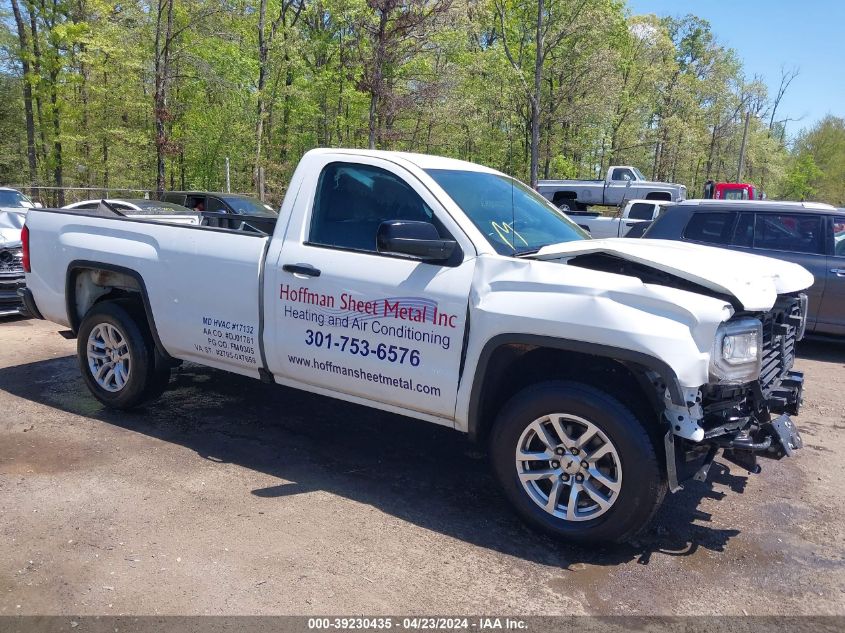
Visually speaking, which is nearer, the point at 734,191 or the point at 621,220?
the point at 621,220

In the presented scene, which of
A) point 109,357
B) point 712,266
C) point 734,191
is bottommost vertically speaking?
point 109,357

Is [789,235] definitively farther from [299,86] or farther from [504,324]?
[299,86]

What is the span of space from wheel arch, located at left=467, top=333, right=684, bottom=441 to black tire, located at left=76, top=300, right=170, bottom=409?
2783mm

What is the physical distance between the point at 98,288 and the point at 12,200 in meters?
8.75

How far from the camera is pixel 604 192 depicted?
2380 cm

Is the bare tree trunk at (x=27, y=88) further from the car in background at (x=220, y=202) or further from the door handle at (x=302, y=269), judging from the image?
the door handle at (x=302, y=269)

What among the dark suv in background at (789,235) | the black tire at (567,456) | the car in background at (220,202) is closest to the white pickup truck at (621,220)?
the dark suv in background at (789,235)

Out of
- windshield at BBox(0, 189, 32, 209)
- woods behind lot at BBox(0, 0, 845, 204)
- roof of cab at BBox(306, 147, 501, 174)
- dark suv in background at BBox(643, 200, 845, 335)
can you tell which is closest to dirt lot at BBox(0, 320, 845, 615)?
roof of cab at BBox(306, 147, 501, 174)

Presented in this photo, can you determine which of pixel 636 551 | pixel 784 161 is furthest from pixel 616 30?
pixel 784 161

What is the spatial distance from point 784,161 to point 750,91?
43.9 ft

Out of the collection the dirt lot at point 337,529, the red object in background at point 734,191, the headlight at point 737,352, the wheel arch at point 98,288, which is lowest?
the dirt lot at point 337,529

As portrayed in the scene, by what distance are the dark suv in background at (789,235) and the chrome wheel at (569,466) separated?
17.9ft

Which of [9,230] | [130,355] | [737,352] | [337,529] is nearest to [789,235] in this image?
[737,352]

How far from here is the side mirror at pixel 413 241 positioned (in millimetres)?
3684
